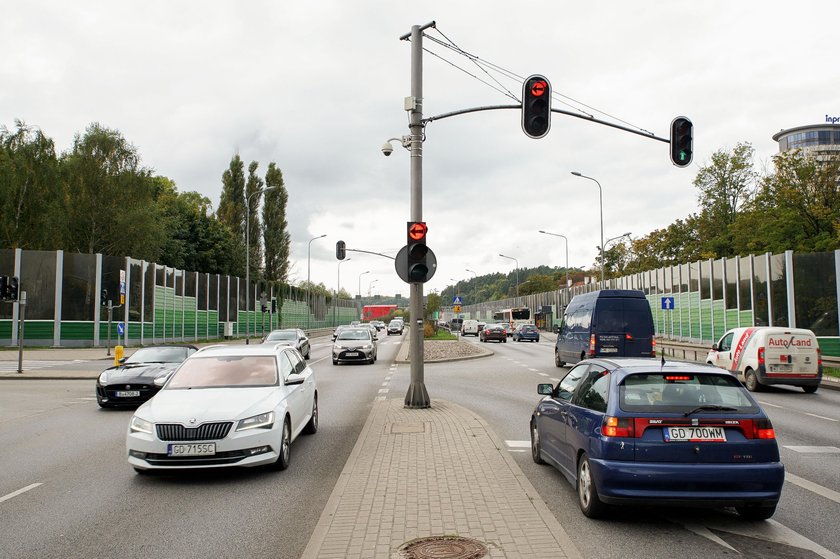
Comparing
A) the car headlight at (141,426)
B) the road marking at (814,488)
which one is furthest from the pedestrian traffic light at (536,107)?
the car headlight at (141,426)

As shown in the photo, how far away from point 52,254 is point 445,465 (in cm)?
3503

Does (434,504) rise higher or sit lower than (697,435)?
lower

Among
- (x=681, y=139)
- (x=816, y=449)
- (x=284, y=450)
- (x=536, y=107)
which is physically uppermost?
(x=536, y=107)

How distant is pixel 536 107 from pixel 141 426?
8.08m

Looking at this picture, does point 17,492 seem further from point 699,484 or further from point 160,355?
point 160,355

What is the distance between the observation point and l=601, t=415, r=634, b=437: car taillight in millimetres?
5875

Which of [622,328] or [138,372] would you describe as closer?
[138,372]

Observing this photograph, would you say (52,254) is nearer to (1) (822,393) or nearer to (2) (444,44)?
(2) (444,44)

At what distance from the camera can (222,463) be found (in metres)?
7.58

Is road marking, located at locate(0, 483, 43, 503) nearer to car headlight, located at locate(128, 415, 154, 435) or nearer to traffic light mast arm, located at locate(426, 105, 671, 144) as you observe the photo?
car headlight, located at locate(128, 415, 154, 435)

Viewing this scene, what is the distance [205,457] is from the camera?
24.6 ft

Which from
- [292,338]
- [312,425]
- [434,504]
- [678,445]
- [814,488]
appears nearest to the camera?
[678,445]

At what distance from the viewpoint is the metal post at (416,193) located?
42.9ft

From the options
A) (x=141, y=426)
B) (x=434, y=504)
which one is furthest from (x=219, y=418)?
(x=434, y=504)
